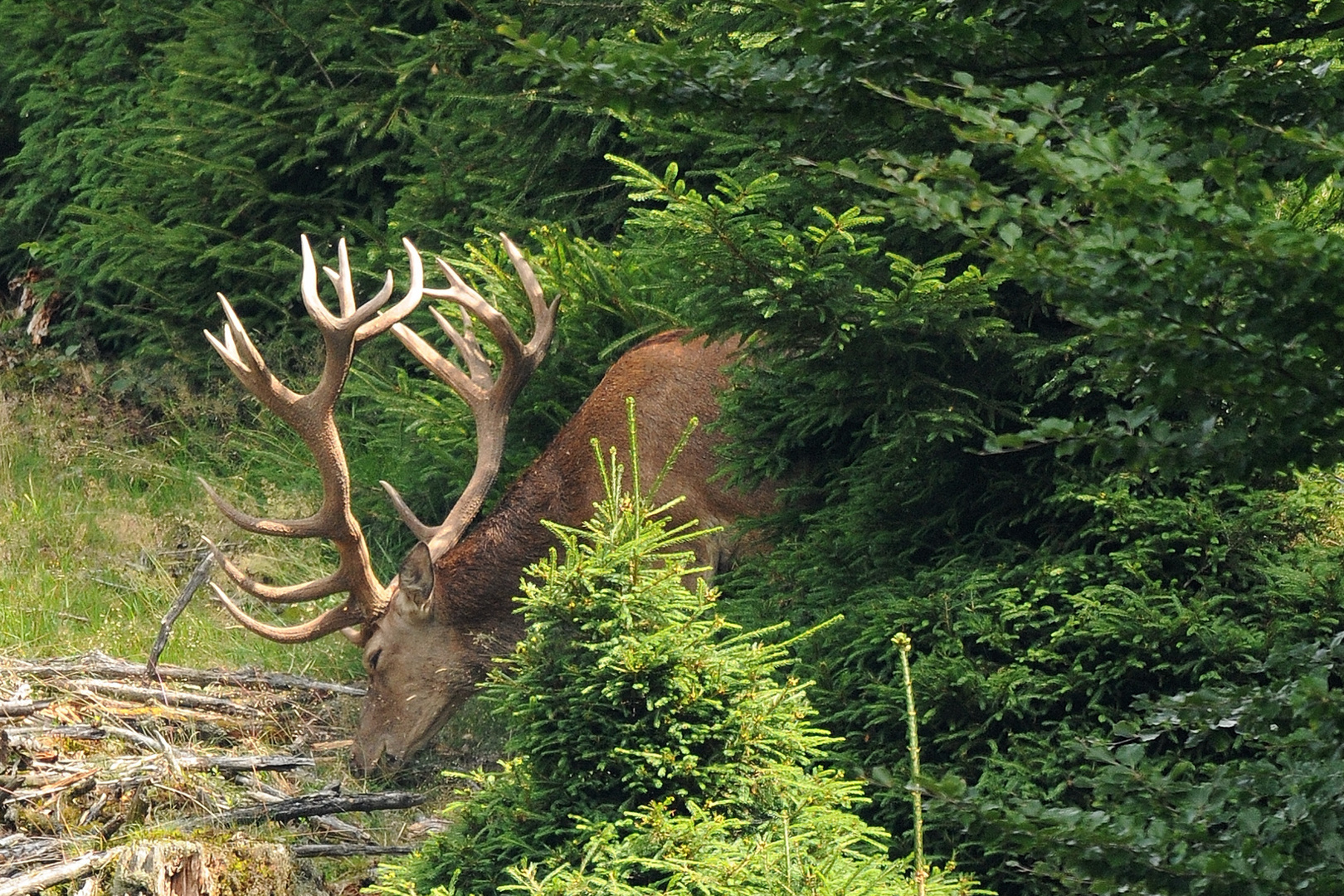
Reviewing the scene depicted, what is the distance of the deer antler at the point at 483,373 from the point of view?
19.4ft

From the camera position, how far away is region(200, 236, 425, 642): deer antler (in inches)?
211

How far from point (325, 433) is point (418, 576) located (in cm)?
69

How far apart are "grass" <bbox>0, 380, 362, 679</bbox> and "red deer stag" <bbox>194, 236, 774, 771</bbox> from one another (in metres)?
0.82

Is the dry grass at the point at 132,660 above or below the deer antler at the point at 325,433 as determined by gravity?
below

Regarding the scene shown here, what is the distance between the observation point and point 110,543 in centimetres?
769

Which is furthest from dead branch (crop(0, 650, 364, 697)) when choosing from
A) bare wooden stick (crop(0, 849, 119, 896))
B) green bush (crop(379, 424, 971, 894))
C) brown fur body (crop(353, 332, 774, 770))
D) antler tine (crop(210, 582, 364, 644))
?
green bush (crop(379, 424, 971, 894))

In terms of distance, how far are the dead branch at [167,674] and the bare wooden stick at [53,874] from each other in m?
1.68

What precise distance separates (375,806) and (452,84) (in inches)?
179

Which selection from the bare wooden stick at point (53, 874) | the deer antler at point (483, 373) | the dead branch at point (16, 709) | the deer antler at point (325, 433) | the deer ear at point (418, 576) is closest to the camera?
the bare wooden stick at point (53, 874)

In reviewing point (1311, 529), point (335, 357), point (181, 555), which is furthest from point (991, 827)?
point (181, 555)

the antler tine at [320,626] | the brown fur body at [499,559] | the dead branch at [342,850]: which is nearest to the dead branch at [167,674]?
the antler tine at [320,626]

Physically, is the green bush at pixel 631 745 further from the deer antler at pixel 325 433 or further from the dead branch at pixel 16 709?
the deer antler at pixel 325 433

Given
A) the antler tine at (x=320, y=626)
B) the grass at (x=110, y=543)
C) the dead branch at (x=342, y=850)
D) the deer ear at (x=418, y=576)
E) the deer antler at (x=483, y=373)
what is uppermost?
the deer antler at (x=483, y=373)

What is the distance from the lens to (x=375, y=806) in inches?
190
